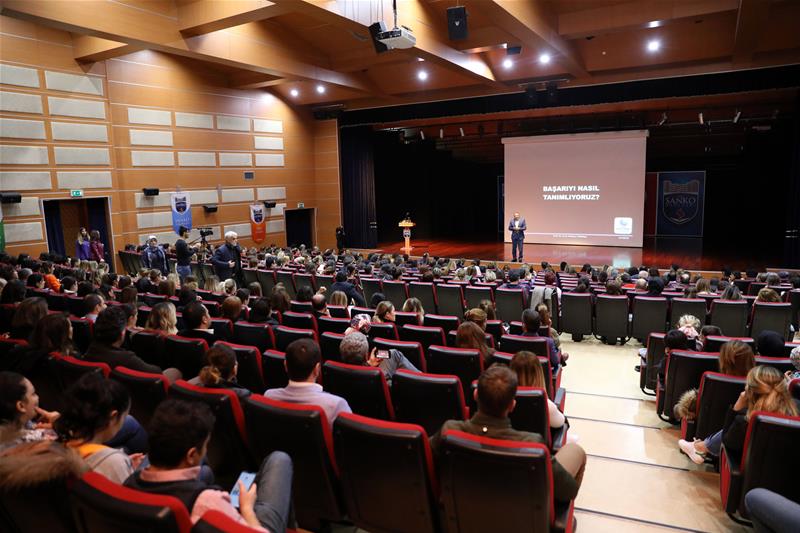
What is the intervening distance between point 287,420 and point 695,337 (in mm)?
3836

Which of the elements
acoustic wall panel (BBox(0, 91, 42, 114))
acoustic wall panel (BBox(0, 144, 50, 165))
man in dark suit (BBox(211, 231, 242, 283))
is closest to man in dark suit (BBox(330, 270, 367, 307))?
man in dark suit (BBox(211, 231, 242, 283))

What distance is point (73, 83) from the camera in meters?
11.7

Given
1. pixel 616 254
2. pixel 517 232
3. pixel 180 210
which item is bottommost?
pixel 616 254

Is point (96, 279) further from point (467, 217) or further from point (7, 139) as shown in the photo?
point (467, 217)

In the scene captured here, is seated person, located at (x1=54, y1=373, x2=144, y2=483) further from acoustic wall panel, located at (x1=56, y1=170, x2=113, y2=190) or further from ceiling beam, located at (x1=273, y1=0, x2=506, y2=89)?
acoustic wall panel, located at (x1=56, y1=170, x2=113, y2=190)

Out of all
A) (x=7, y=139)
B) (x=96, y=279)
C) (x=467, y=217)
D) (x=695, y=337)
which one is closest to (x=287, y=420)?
(x=695, y=337)

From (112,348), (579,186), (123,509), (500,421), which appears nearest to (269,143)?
(579,186)

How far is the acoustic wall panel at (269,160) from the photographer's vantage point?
1644cm

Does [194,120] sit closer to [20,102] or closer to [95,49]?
[95,49]

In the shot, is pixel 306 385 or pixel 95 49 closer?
pixel 306 385

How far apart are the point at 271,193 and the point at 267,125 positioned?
2164 mm

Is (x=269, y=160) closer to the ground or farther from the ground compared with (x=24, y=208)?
farther from the ground

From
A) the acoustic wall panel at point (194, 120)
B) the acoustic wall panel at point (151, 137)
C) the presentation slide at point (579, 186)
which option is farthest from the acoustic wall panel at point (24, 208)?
the presentation slide at point (579, 186)

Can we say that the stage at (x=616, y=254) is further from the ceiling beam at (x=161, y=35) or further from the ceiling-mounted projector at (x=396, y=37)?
the ceiling-mounted projector at (x=396, y=37)
